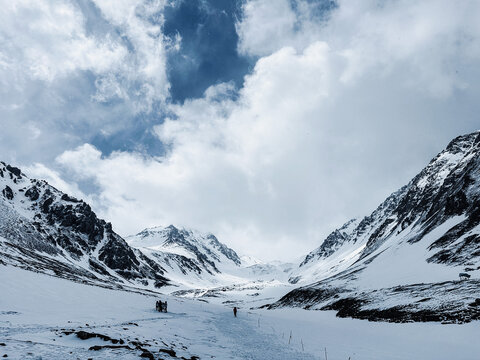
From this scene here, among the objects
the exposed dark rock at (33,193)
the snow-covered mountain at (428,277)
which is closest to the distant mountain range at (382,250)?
the snow-covered mountain at (428,277)

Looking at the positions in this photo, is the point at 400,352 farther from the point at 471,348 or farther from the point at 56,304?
the point at 56,304

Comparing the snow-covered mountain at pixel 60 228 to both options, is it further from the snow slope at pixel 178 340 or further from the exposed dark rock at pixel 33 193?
the snow slope at pixel 178 340

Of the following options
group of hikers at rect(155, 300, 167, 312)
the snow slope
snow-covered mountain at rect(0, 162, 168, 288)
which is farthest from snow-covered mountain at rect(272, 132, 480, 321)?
snow-covered mountain at rect(0, 162, 168, 288)

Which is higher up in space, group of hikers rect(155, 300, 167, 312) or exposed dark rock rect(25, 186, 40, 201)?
exposed dark rock rect(25, 186, 40, 201)

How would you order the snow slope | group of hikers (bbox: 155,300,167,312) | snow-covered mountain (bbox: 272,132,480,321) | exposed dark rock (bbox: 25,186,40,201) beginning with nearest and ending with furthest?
the snow slope, snow-covered mountain (bbox: 272,132,480,321), group of hikers (bbox: 155,300,167,312), exposed dark rock (bbox: 25,186,40,201)

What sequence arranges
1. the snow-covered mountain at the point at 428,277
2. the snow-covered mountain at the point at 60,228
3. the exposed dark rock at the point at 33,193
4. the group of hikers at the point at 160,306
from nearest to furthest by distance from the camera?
the snow-covered mountain at the point at 428,277 → the group of hikers at the point at 160,306 → the snow-covered mountain at the point at 60,228 → the exposed dark rock at the point at 33,193

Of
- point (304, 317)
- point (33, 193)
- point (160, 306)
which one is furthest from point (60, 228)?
point (304, 317)

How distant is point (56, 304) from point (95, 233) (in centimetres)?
18237

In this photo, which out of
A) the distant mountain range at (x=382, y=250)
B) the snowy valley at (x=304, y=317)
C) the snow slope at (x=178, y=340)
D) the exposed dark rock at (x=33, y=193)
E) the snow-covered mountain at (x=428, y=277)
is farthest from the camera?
the exposed dark rock at (x=33, y=193)

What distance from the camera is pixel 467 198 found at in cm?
8044

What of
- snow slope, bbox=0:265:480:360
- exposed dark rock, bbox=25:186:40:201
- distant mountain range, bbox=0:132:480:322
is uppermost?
exposed dark rock, bbox=25:186:40:201

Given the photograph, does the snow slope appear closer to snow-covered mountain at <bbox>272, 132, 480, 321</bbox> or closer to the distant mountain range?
the distant mountain range

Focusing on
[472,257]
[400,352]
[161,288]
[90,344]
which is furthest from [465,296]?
[161,288]

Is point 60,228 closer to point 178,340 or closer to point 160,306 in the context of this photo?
point 160,306
